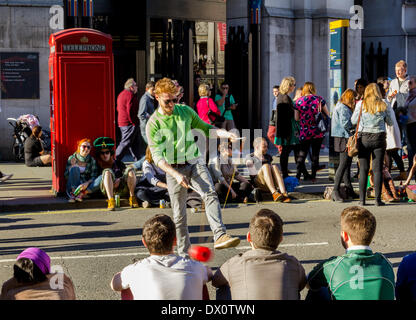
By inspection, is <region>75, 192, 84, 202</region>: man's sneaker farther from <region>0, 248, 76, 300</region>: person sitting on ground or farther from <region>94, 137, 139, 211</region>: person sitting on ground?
<region>0, 248, 76, 300</region>: person sitting on ground

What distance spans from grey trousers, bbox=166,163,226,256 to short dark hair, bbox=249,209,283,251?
2580 mm

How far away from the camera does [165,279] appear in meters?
4.30

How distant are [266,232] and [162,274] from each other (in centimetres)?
71

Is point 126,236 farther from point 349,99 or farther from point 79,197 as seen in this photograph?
point 349,99

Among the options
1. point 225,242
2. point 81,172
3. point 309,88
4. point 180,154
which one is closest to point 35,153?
point 81,172

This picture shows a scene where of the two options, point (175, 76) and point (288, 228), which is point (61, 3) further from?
point (288, 228)

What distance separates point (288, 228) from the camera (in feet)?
30.2

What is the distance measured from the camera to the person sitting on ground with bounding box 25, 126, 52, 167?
1428 cm

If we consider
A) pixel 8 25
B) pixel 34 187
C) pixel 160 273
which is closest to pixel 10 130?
pixel 8 25

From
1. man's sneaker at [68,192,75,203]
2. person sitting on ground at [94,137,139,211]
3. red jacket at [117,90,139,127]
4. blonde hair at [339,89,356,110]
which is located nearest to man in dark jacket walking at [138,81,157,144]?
red jacket at [117,90,139,127]

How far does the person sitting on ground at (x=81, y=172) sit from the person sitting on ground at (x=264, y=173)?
2.41 meters

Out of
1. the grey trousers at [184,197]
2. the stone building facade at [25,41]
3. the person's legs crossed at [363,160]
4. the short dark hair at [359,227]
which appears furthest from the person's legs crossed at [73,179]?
the short dark hair at [359,227]

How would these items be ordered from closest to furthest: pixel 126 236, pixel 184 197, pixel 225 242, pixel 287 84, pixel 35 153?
1. pixel 225 242
2. pixel 184 197
3. pixel 126 236
4. pixel 287 84
5. pixel 35 153

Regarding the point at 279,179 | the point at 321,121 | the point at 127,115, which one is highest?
the point at 127,115
